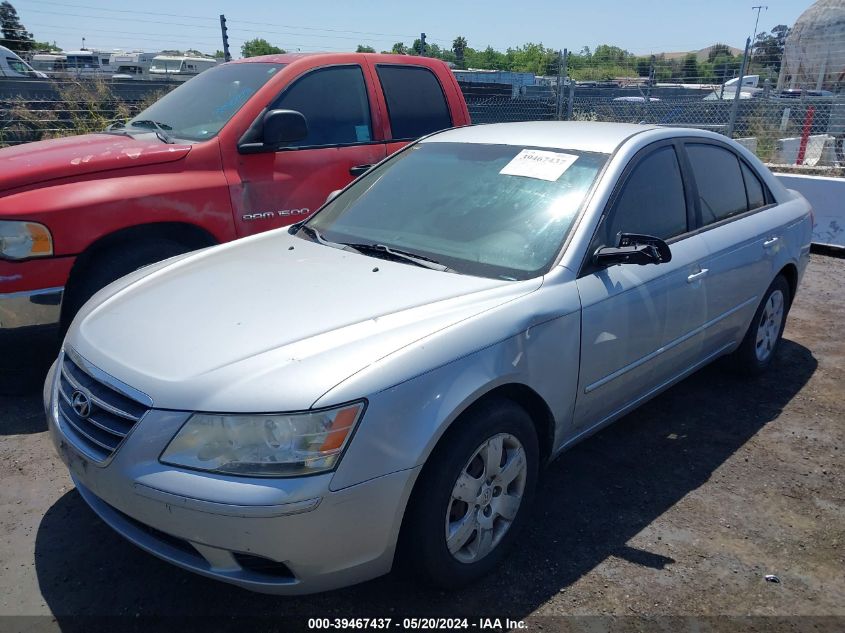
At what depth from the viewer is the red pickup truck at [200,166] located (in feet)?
12.7

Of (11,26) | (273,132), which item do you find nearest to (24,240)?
(273,132)

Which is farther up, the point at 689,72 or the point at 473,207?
the point at 689,72

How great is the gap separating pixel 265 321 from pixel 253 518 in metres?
0.75

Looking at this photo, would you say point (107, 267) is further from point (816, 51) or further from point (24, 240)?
point (816, 51)

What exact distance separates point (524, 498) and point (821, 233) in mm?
6910

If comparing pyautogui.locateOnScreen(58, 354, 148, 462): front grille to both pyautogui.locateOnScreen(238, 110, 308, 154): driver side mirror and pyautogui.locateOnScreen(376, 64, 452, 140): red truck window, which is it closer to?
pyautogui.locateOnScreen(238, 110, 308, 154): driver side mirror

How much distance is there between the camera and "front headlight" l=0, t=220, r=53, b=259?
3.78 m

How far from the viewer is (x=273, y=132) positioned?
14.7 ft

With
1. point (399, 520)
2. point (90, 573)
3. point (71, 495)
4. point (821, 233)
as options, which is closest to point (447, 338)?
point (399, 520)

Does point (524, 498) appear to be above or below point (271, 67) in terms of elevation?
below

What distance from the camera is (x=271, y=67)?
16.4ft

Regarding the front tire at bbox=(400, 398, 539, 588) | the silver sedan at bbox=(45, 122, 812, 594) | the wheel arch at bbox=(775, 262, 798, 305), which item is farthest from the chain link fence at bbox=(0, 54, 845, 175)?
the front tire at bbox=(400, 398, 539, 588)

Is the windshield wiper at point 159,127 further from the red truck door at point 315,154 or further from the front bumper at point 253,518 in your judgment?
the front bumper at point 253,518

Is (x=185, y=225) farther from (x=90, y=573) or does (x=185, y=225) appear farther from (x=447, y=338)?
(x=447, y=338)
